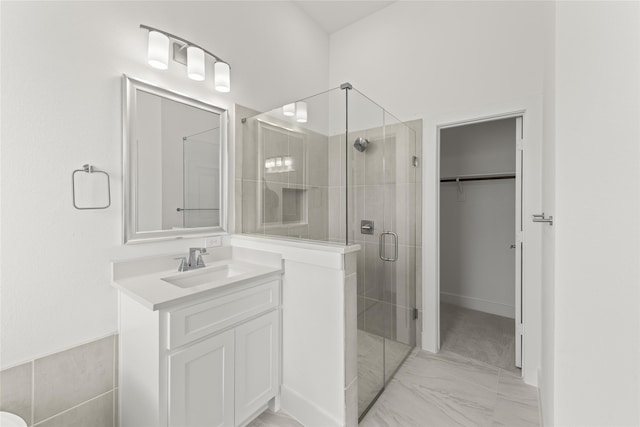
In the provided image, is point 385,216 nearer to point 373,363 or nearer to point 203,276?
point 373,363

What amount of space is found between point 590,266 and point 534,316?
152 centimetres

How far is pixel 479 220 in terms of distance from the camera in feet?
10.6

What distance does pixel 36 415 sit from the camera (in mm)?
1193

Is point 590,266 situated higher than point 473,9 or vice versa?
point 473,9

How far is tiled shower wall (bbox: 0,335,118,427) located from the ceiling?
3.17 m

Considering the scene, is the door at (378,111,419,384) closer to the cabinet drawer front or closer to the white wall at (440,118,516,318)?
the cabinet drawer front

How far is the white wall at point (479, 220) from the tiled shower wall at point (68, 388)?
351 centimetres

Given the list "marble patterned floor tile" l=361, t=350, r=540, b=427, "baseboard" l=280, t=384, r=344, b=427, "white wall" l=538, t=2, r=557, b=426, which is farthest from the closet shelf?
"baseboard" l=280, t=384, r=344, b=427

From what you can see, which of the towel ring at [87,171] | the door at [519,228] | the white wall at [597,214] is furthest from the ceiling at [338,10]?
the towel ring at [87,171]

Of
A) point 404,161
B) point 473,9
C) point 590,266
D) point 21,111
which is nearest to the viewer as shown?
point 590,266

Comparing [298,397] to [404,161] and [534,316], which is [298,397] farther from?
[404,161]

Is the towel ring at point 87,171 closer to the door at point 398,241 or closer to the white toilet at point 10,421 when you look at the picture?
the white toilet at point 10,421

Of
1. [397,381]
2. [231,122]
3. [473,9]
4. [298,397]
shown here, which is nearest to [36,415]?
[298,397]

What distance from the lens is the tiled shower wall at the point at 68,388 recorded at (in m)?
1.16
